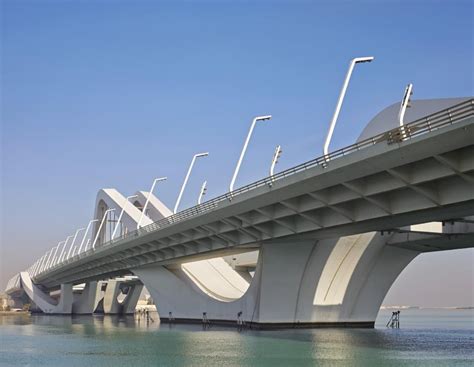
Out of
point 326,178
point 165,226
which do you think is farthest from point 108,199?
point 326,178

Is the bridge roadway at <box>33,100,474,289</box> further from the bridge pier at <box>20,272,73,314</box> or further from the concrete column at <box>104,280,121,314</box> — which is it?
the bridge pier at <box>20,272,73,314</box>

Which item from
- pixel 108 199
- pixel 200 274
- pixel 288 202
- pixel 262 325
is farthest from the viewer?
pixel 108 199

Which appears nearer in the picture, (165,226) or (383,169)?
(383,169)

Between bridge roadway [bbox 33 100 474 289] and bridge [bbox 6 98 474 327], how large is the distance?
2.7 inches

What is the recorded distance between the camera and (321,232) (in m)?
45.0

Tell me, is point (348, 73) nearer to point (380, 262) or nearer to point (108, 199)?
point (380, 262)

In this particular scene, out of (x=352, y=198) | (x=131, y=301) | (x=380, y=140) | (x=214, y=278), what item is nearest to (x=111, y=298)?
(x=131, y=301)

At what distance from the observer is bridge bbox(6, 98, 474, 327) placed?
102 ft

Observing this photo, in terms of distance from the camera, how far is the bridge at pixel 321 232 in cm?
3098

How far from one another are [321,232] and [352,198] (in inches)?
351

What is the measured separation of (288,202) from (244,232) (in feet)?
34.2

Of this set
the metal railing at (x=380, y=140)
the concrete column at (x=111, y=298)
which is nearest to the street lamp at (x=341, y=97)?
the metal railing at (x=380, y=140)

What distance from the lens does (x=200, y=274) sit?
2881 inches

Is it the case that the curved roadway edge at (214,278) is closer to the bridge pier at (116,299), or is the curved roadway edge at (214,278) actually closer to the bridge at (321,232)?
the bridge at (321,232)
